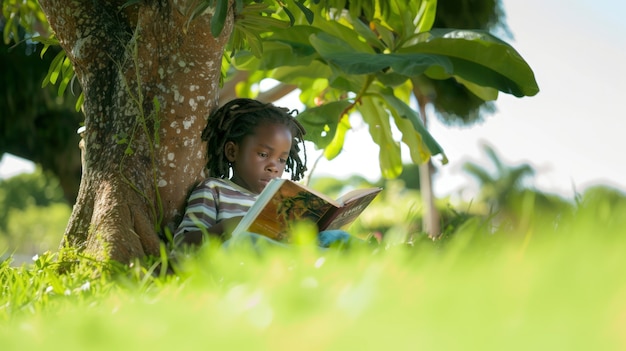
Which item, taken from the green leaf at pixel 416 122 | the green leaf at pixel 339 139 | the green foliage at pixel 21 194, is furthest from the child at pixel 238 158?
the green foliage at pixel 21 194

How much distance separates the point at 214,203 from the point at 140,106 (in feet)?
1.67

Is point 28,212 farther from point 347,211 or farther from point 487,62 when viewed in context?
point 347,211

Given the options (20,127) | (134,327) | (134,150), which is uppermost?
(134,327)

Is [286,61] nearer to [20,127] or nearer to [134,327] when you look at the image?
[134,327]

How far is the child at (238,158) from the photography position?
3.04m

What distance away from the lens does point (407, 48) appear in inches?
169

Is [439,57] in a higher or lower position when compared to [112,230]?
higher

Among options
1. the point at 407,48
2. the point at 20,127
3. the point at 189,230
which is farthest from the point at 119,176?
the point at 20,127

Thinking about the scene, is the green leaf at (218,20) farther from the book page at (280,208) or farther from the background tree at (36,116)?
the background tree at (36,116)

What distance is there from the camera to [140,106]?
10.4 ft

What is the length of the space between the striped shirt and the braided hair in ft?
0.83

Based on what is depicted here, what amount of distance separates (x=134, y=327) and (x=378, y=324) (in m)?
0.39

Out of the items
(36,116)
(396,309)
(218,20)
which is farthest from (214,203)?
(36,116)

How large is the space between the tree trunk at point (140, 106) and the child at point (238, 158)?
106mm
